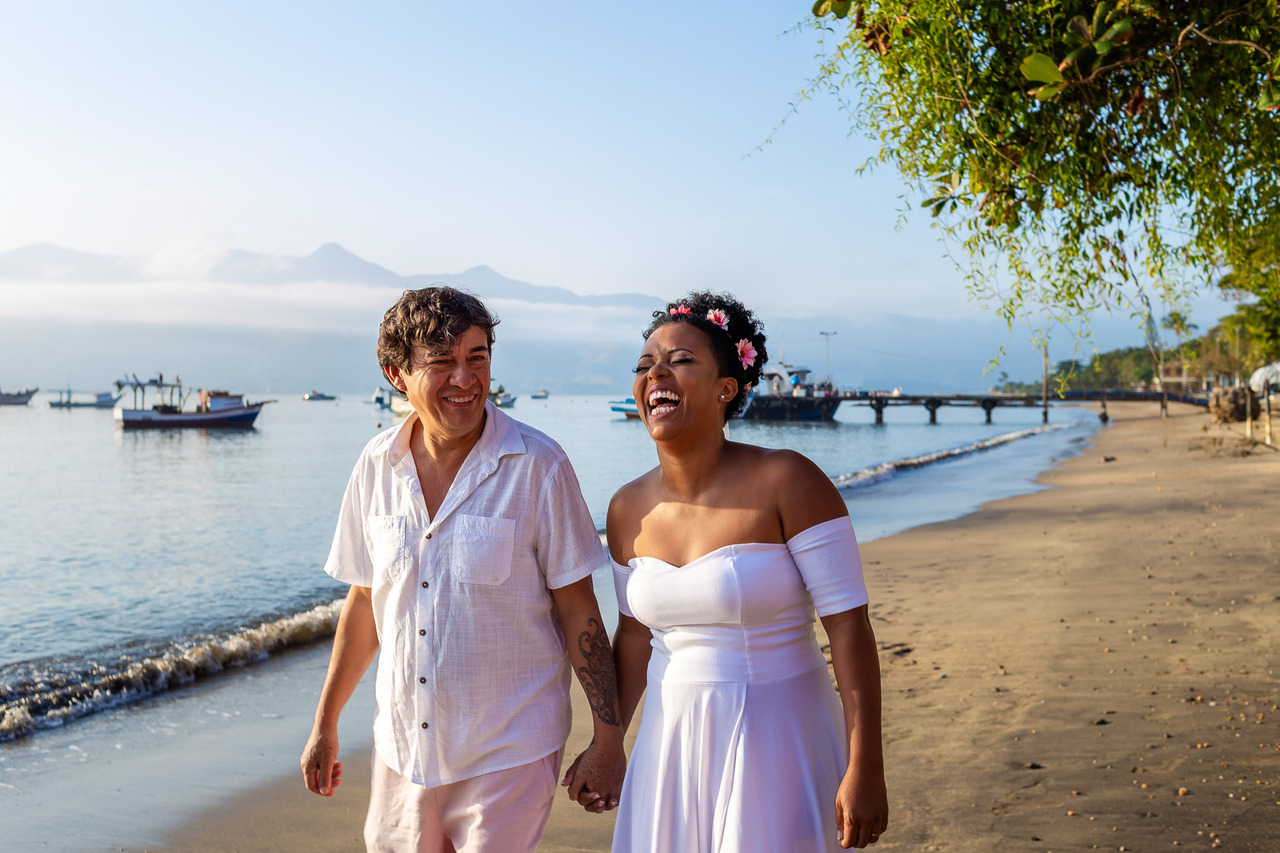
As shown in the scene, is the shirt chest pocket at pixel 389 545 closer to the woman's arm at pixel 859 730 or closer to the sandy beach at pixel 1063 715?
the woman's arm at pixel 859 730

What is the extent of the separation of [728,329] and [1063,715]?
4279 millimetres

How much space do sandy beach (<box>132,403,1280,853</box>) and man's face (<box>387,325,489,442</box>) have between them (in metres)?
2.76

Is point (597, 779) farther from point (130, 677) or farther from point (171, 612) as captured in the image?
point (171, 612)

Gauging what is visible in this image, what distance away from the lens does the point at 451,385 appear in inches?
96.5

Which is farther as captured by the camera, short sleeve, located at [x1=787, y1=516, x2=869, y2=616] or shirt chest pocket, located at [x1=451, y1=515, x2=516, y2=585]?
shirt chest pocket, located at [x1=451, y1=515, x2=516, y2=585]

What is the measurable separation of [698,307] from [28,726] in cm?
778

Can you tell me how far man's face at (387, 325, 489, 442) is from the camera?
2.44 m

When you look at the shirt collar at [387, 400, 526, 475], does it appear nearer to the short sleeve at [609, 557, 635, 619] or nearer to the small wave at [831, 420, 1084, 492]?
the short sleeve at [609, 557, 635, 619]

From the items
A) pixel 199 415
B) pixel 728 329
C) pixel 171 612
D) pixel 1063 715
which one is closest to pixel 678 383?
pixel 728 329

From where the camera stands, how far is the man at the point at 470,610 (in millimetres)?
2371

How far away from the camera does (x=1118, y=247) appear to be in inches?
130

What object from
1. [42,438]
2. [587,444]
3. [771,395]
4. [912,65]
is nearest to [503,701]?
[912,65]

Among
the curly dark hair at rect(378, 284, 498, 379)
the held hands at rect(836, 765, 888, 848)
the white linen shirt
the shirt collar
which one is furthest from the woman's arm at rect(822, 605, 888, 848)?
the curly dark hair at rect(378, 284, 498, 379)

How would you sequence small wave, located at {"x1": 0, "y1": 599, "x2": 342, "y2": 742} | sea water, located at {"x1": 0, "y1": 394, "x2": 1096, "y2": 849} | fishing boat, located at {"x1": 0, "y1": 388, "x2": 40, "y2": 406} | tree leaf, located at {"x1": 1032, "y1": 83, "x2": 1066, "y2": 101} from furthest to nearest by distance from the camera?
fishing boat, located at {"x1": 0, "y1": 388, "x2": 40, "y2": 406}, small wave, located at {"x1": 0, "y1": 599, "x2": 342, "y2": 742}, sea water, located at {"x1": 0, "y1": 394, "x2": 1096, "y2": 849}, tree leaf, located at {"x1": 1032, "y1": 83, "x2": 1066, "y2": 101}
